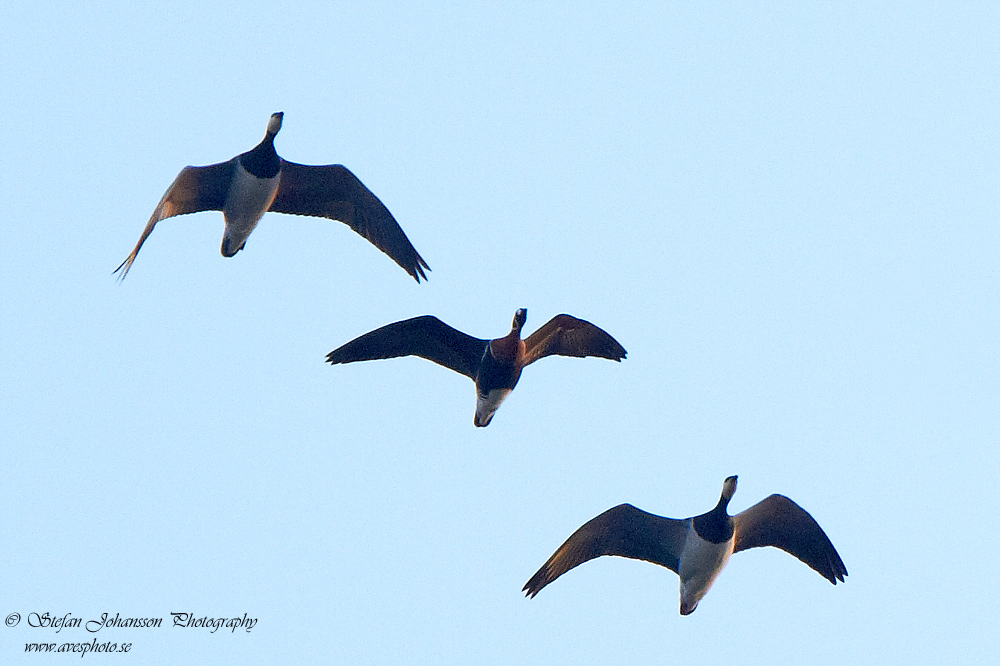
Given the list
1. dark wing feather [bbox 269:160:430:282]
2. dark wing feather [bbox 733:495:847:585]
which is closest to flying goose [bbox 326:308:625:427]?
dark wing feather [bbox 269:160:430:282]

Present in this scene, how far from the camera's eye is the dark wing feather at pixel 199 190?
13.2 meters

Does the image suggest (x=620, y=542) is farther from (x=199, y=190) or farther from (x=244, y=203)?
(x=199, y=190)

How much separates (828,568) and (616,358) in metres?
3.23

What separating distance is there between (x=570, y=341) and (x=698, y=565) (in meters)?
2.89

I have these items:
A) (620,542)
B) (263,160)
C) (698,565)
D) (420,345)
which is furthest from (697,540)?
(263,160)

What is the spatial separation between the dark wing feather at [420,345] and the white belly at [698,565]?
3.09 m

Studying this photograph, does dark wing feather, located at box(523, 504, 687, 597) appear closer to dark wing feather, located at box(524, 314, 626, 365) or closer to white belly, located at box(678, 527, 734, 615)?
white belly, located at box(678, 527, 734, 615)

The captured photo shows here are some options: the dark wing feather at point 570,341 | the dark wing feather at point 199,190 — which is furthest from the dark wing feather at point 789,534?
the dark wing feather at point 199,190

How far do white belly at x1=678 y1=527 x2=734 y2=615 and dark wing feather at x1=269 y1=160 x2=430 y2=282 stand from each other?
14.1 feet

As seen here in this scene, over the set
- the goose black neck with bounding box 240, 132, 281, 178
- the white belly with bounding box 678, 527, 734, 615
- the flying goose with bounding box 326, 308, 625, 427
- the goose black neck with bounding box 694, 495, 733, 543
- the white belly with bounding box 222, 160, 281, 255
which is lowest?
the white belly with bounding box 678, 527, 734, 615

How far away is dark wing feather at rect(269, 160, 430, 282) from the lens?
13.9m

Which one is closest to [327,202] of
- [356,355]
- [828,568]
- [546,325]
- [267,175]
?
[267,175]

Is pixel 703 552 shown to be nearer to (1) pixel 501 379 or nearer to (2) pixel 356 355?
(1) pixel 501 379

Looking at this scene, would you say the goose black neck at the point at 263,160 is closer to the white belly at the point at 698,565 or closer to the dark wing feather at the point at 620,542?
the dark wing feather at the point at 620,542
